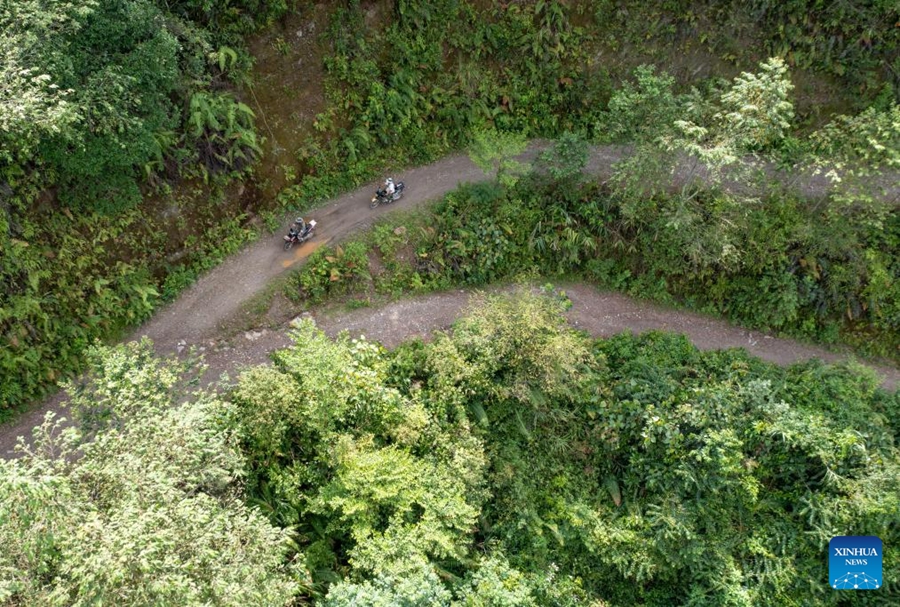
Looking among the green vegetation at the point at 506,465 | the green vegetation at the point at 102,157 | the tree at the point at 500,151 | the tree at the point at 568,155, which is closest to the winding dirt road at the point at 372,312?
the green vegetation at the point at 102,157

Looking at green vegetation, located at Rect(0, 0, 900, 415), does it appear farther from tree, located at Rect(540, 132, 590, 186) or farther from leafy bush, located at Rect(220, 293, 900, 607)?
leafy bush, located at Rect(220, 293, 900, 607)

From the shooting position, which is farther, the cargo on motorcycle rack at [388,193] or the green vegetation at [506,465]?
the cargo on motorcycle rack at [388,193]

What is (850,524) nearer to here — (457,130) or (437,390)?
(437,390)

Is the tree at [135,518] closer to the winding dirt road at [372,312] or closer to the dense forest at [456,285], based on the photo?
the dense forest at [456,285]

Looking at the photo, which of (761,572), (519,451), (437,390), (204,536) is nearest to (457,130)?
(437,390)

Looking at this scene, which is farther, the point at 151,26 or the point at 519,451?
the point at 519,451
